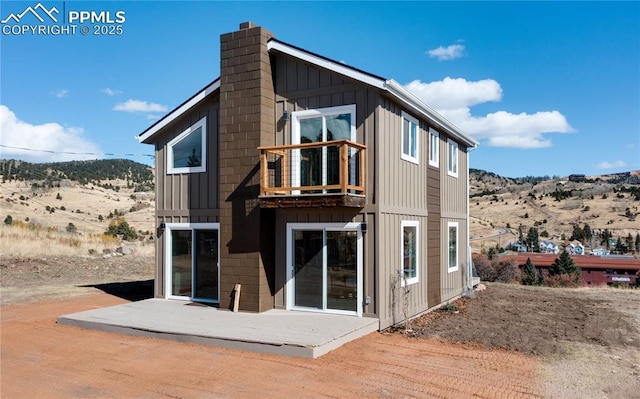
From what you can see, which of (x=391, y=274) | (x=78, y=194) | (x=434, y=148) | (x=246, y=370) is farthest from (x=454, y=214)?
(x=78, y=194)

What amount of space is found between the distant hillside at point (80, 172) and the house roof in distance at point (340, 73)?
48.0 m

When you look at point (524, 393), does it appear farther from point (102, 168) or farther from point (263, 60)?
point (102, 168)

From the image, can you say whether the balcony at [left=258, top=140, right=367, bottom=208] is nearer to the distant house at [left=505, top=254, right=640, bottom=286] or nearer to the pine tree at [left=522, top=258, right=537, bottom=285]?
the pine tree at [left=522, top=258, right=537, bottom=285]

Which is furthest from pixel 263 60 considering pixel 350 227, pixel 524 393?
pixel 524 393

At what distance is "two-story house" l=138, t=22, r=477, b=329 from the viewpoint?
10.4m

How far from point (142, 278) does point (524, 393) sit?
51.8 ft

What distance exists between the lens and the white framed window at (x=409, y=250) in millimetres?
11406

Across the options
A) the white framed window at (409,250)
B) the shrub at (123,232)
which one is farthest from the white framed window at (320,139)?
the shrub at (123,232)

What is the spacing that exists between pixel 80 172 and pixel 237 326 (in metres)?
61.4

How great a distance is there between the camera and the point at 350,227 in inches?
413

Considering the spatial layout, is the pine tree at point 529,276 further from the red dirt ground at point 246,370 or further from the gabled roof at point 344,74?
the red dirt ground at point 246,370

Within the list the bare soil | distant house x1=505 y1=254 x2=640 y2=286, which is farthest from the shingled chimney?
distant house x1=505 y1=254 x2=640 y2=286

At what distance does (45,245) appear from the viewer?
945 inches

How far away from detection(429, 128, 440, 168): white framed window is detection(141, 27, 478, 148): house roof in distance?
0.86 feet
